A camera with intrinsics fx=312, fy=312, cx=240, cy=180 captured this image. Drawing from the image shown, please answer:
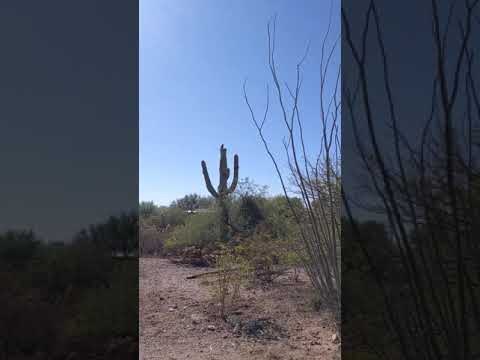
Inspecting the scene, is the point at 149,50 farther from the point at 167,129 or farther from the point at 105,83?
the point at 105,83

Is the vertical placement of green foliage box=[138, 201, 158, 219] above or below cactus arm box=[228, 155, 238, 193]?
below

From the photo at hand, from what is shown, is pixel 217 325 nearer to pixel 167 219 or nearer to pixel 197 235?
pixel 197 235

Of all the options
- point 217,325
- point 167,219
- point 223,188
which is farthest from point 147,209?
point 217,325

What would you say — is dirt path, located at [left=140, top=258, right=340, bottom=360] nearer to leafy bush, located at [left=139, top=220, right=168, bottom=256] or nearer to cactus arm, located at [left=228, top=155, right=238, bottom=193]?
leafy bush, located at [left=139, top=220, right=168, bottom=256]

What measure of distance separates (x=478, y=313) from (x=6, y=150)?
107cm

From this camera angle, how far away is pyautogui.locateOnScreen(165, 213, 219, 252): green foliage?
536cm

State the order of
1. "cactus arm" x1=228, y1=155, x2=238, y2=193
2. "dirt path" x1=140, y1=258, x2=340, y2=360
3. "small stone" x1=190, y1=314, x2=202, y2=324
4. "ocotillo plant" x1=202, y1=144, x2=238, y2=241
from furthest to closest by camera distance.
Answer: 1. "cactus arm" x1=228, y1=155, x2=238, y2=193
2. "ocotillo plant" x1=202, y1=144, x2=238, y2=241
3. "small stone" x1=190, y1=314, x2=202, y2=324
4. "dirt path" x1=140, y1=258, x2=340, y2=360

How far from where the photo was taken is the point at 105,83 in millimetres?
862

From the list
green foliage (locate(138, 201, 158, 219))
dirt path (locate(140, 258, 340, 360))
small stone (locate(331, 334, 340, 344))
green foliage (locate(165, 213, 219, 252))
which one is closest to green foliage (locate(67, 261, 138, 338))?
dirt path (locate(140, 258, 340, 360))

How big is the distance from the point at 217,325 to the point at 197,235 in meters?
2.21

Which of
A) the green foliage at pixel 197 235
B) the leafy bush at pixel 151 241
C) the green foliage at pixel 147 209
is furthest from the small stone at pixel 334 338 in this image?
the green foliage at pixel 147 209

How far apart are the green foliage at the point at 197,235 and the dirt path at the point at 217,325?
1020 mm

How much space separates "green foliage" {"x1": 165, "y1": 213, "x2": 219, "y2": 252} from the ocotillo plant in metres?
0.15

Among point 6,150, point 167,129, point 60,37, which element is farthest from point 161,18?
Result: point 6,150
